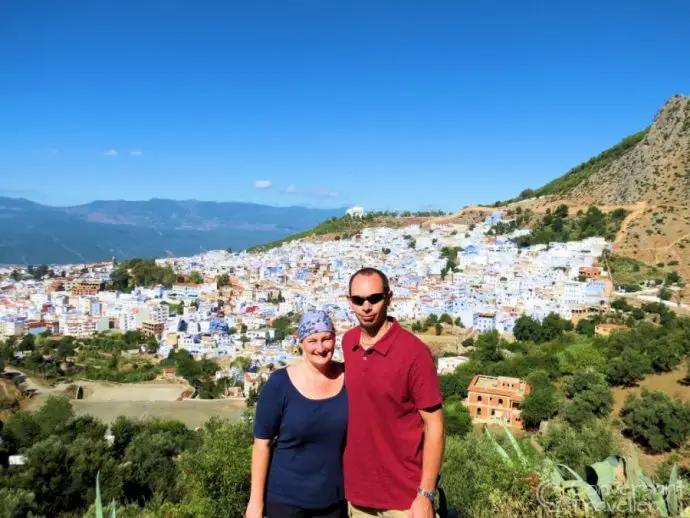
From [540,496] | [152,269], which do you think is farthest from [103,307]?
[540,496]

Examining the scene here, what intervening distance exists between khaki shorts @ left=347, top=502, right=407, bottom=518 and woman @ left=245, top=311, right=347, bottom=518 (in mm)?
55

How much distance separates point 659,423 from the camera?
10297 mm

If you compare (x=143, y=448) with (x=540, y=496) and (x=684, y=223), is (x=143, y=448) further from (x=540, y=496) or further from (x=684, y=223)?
(x=684, y=223)

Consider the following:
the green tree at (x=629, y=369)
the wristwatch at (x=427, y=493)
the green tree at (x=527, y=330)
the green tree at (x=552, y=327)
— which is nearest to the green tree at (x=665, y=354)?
the green tree at (x=629, y=369)

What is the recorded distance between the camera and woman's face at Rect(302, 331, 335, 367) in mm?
1624

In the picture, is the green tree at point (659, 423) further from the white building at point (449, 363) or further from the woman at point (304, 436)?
the woman at point (304, 436)

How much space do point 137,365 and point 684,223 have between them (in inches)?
1157

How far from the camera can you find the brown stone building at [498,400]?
13.5m

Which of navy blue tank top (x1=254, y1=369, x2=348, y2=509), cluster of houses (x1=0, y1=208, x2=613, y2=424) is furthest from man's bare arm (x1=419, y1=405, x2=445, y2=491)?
cluster of houses (x1=0, y1=208, x2=613, y2=424)

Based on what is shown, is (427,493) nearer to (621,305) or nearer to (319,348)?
(319,348)

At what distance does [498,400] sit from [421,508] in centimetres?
1302

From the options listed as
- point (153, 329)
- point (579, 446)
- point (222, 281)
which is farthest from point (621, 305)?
point (222, 281)

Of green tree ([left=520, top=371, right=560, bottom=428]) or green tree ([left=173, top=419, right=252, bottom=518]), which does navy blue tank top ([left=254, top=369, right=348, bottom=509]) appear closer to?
green tree ([left=173, top=419, right=252, bottom=518])

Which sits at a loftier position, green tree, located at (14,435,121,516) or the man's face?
the man's face
